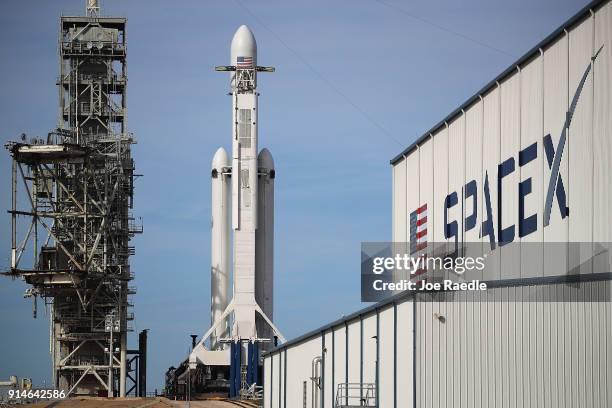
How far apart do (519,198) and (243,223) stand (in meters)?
51.3

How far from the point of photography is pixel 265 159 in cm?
9244

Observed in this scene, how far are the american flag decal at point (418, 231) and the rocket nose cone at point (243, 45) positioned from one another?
40.6m

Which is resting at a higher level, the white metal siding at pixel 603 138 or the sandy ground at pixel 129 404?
the white metal siding at pixel 603 138

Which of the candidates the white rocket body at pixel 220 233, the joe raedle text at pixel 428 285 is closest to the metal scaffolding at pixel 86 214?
the white rocket body at pixel 220 233

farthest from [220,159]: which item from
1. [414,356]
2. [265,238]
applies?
[414,356]

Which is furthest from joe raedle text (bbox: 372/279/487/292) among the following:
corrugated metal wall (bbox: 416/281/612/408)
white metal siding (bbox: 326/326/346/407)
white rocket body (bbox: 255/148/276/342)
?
white rocket body (bbox: 255/148/276/342)

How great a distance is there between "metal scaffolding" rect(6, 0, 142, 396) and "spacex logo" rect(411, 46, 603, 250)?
47732 millimetres

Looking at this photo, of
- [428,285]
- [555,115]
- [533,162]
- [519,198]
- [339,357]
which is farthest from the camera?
[339,357]

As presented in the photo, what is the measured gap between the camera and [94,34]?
9831cm

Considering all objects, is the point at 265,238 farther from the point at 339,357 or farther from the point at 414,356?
the point at 414,356

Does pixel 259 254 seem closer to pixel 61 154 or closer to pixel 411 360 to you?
pixel 61 154

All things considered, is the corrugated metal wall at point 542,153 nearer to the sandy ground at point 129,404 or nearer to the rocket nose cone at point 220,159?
the sandy ground at point 129,404

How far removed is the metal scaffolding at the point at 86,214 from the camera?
291 feet

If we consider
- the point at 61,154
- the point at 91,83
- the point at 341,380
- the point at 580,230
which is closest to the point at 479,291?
the point at 580,230
